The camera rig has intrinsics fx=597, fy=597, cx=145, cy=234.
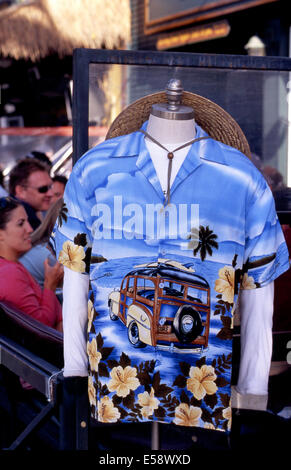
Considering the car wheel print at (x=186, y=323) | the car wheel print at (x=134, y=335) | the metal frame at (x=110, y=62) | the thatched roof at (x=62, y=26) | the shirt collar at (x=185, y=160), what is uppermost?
the thatched roof at (x=62, y=26)

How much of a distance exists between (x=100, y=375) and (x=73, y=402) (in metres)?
0.19

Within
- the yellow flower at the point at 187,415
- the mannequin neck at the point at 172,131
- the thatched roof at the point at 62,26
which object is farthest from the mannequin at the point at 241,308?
the thatched roof at the point at 62,26

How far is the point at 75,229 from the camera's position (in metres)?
1.72

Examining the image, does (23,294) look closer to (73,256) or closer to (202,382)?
(73,256)

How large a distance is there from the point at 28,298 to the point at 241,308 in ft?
4.28

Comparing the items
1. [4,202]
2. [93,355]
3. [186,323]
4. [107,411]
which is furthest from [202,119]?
[4,202]

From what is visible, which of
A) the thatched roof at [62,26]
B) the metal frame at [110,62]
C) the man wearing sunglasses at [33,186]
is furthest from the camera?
the thatched roof at [62,26]

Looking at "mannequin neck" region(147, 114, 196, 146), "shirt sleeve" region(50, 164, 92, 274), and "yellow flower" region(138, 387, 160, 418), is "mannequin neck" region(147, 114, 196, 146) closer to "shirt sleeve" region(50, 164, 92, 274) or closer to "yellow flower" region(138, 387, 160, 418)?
"shirt sleeve" region(50, 164, 92, 274)

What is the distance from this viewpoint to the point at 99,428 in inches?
75.7

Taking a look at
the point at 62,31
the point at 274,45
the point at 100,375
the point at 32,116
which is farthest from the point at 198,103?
the point at 32,116

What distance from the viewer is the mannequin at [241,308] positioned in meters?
1.68

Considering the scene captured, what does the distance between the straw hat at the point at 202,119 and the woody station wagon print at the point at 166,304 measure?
484 mm

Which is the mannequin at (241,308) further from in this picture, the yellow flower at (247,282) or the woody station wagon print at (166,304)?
the woody station wagon print at (166,304)

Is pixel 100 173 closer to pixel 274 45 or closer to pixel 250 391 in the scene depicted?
pixel 250 391
